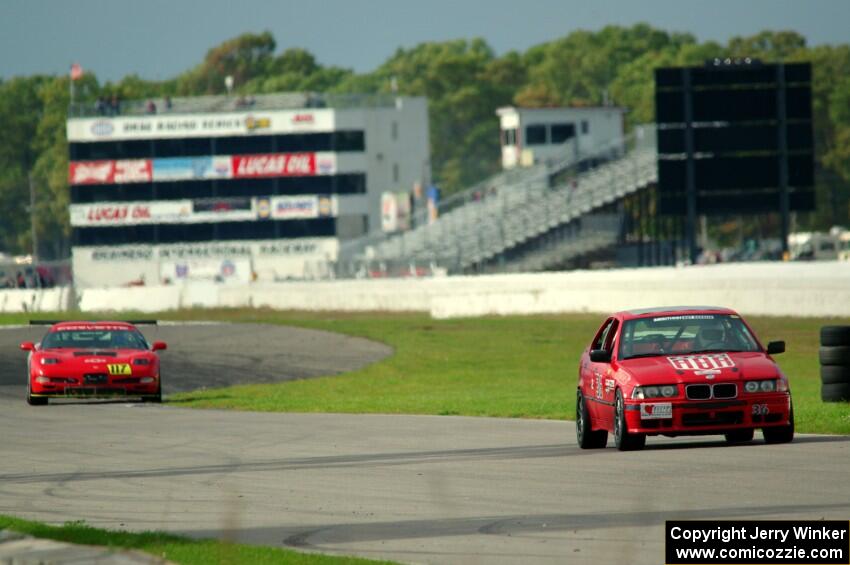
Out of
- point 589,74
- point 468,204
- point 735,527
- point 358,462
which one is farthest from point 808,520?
point 589,74

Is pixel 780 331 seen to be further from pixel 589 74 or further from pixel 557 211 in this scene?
pixel 589 74

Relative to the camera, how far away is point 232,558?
10172 mm

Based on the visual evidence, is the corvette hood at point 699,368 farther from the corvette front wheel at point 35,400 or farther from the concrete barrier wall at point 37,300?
the concrete barrier wall at point 37,300

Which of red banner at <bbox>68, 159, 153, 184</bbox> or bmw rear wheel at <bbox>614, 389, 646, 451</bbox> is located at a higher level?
bmw rear wheel at <bbox>614, 389, 646, 451</bbox>

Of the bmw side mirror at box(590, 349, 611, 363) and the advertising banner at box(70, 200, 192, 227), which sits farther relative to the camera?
the advertising banner at box(70, 200, 192, 227)

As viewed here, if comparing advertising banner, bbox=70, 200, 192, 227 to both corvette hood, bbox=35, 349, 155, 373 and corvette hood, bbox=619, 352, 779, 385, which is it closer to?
corvette hood, bbox=35, 349, 155, 373

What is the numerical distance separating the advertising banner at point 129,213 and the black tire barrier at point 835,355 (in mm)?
97098

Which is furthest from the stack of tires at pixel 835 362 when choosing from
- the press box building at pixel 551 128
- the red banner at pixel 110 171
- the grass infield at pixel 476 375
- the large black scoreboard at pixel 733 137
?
the red banner at pixel 110 171

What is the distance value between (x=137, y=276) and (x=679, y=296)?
7436cm

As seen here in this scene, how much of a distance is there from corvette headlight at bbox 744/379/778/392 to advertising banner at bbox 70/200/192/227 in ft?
331

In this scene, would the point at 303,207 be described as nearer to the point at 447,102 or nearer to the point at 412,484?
the point at 447,102

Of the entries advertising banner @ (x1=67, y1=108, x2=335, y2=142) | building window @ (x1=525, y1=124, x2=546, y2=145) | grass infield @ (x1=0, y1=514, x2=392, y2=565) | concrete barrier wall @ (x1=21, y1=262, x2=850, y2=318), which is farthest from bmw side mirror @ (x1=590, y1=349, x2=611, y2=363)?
advertising banner @ (x1=67, y1=108, x2=335, y2=142)

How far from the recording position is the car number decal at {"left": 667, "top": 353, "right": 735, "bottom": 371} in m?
16.1

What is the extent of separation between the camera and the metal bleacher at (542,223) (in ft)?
263
